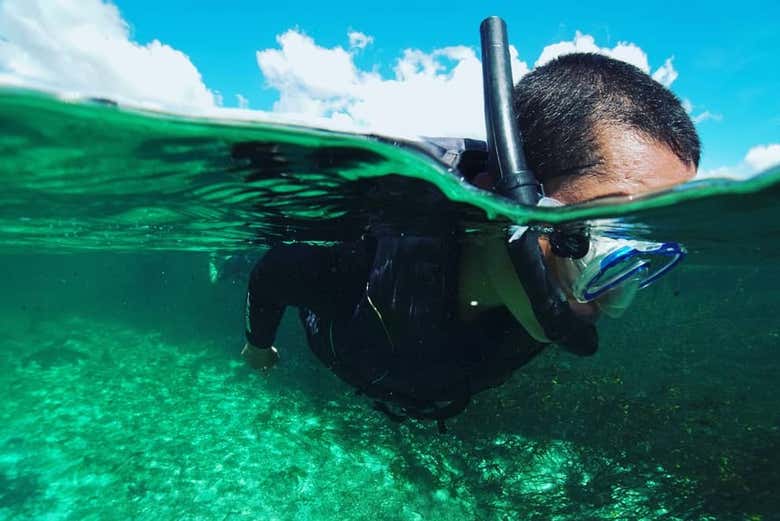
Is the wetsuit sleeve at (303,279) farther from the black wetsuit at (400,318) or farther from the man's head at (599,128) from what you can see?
the man's head at (599,128)

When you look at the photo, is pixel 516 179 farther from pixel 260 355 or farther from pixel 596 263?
pixel 260 355

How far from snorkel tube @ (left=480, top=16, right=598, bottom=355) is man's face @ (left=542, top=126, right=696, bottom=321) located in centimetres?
24

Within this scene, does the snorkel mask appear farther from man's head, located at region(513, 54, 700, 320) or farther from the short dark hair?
the short dark hair

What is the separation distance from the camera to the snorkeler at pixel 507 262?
112 inches

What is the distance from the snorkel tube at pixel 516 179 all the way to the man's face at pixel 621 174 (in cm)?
24

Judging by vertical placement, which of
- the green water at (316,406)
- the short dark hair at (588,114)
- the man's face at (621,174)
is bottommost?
the green water at (316,406)

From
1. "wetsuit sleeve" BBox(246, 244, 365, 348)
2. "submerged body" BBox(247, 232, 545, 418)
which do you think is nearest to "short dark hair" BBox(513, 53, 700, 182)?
"submerged body" BBox(247, 232, 545, 418)

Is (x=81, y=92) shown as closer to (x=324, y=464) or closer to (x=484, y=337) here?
(x=484, y=337)

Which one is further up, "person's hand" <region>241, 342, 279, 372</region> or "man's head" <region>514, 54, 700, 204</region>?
"man's head" <region>514, 54, 700, 204</region>

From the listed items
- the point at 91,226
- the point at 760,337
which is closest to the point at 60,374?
the point at 91,226

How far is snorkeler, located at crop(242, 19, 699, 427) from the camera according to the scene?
9.30 ft

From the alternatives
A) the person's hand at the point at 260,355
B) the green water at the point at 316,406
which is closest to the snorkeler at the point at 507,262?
the green water at the point at 316,406

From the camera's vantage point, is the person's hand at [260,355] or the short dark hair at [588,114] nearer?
the short dark hair at [588,114]

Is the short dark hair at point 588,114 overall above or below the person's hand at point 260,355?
above
